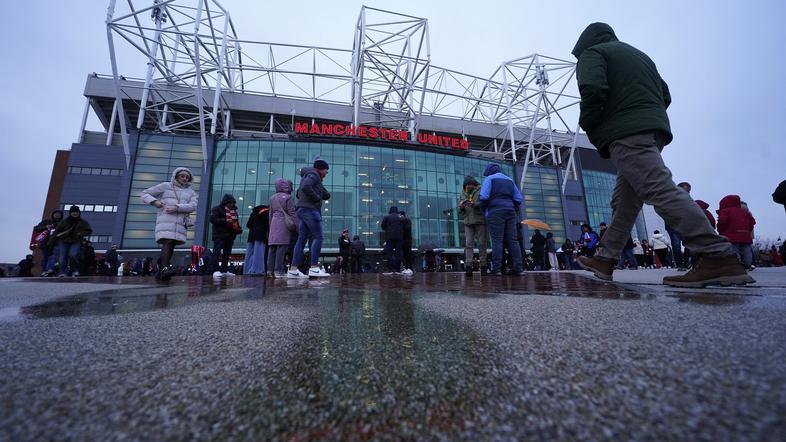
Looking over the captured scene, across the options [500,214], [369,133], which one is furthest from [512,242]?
[369,133]

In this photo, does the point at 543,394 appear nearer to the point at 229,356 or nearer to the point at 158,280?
the point at 229,356

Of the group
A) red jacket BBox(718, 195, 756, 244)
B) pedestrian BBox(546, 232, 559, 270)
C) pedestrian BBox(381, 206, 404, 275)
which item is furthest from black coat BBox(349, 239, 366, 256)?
red jacket BBox(718, 195, 756, 244)

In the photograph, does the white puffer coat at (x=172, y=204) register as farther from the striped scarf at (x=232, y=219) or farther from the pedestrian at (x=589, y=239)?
the pedestrian at (x=589, y=239)

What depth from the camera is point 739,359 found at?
506 mm

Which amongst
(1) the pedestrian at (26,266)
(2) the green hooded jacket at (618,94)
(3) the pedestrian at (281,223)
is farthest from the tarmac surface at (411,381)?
(1) the pedestrian at (26,266)

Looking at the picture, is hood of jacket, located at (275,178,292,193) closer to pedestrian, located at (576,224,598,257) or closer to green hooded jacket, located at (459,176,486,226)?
green hooded jacket, located at (459,176,486,226)

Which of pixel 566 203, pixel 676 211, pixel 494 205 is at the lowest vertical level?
pixel 676 211

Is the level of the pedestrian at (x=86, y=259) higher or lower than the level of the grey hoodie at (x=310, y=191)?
lower

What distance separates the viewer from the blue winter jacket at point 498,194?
187 inches

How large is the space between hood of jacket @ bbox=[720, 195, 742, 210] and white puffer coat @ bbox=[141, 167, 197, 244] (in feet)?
26.9

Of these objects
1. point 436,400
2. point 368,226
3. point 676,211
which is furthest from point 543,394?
point 368,226

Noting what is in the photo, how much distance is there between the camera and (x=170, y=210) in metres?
4.29

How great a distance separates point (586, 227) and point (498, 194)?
6.57 m

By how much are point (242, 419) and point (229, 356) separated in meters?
0.33
